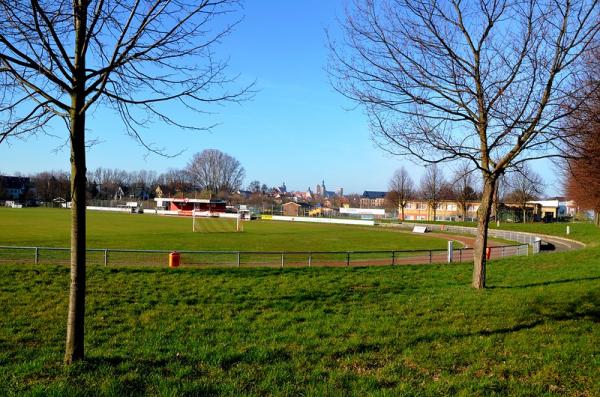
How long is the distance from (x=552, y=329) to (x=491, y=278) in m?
8.10

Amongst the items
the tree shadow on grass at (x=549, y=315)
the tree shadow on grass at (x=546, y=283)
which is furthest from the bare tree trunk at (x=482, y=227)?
the tree shadow on grass at (x=549, y=315)

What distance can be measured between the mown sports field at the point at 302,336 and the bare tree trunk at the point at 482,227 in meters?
0.43

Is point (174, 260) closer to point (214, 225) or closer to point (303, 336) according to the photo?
point (303, 336)

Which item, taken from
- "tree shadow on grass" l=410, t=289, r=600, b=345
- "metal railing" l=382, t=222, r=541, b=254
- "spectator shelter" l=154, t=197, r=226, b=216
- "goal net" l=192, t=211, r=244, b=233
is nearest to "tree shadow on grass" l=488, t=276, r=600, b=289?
"tree shadow on grass" l=410, t=289, r=600, b=345

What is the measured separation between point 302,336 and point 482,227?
659cm

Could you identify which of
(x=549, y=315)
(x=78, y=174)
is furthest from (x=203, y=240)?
(x=78, y=174)

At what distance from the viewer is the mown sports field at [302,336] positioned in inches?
215

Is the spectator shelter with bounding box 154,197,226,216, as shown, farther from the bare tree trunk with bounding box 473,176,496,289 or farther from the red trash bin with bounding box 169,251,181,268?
the bare tree trunk with bounding box 473,176,496,289

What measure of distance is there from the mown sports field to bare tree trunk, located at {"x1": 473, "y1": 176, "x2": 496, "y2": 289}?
1.41 ft

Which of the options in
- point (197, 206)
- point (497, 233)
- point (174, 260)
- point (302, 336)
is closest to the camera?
point (302, 336)

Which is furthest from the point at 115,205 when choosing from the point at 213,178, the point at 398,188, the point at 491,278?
the point at 491,278

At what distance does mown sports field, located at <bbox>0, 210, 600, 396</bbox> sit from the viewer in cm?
547

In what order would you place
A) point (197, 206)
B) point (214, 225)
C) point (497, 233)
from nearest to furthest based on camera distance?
point (497, 233)
point (214, 225)
point (197, 206)

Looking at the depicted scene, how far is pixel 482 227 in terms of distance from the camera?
41.0 feet
